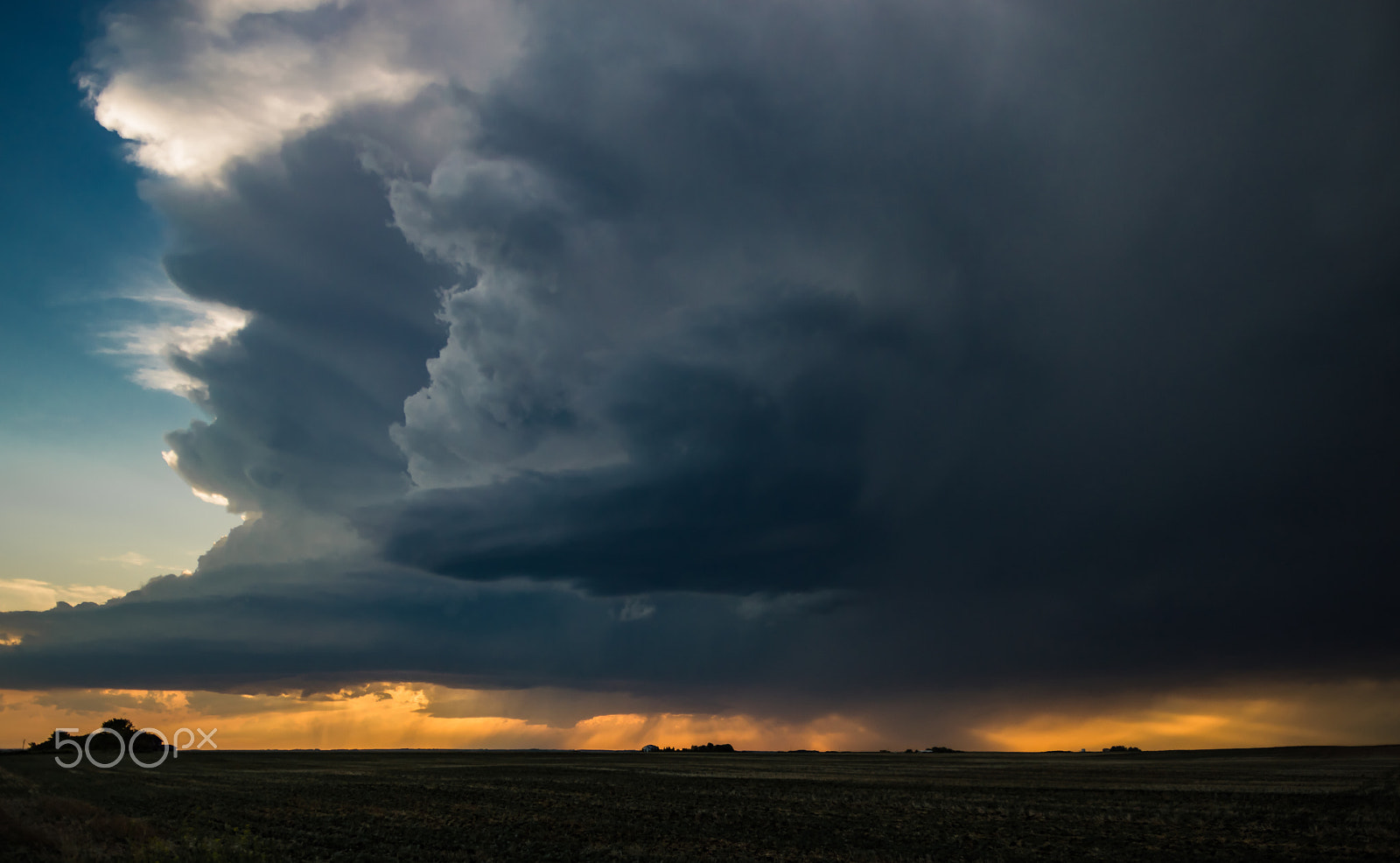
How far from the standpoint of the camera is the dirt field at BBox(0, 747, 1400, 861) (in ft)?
105

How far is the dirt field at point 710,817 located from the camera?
3191 centimetres

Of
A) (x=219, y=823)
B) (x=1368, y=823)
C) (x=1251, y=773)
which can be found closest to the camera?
(x=1368, y=823)

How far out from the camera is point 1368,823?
38.4 metres

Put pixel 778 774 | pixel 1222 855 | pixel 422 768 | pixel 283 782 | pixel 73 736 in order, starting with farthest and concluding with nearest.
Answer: pixel 73 736 → pixel 422 768 → pixel 778 774 → pixel 283 782 → pixel 1222 855

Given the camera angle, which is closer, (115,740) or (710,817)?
(710,817)

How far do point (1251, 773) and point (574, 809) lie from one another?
233 ft

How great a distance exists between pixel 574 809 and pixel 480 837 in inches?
520

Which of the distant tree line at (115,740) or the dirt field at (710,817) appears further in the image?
the distant tree line at (115,740)

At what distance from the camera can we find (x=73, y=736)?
160000mm

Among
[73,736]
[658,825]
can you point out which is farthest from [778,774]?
[73,736]

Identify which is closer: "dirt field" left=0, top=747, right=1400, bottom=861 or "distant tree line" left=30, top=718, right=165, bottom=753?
"dirt field" left=0, top=747, right=1400, bottom=861

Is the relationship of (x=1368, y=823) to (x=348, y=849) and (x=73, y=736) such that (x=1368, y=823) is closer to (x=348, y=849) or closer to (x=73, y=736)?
(x=348, y=849)

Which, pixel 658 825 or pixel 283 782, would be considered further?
pixel 283 782

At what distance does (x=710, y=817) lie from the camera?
44500 mm
